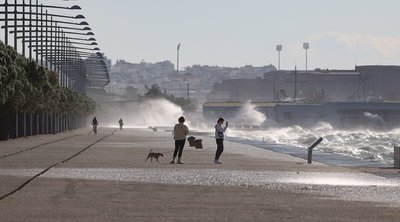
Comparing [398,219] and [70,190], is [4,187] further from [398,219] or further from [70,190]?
[398,219]

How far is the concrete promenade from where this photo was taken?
19266 mm

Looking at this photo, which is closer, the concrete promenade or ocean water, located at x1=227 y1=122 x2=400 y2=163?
the concrete promenade

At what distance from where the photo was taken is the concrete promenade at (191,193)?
19266 millimetres

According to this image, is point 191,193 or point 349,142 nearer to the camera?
point 191,193

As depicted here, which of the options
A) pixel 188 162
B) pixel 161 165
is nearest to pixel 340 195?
pixel 161 165

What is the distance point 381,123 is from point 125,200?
169 m

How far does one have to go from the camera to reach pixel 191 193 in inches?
954

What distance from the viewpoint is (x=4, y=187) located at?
2475 centimetres

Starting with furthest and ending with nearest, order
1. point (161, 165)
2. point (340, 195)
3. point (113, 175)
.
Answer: point (161, 165) → point (113, 175) → point (340, 195)

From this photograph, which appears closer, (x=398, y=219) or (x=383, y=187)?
(x=398, y=219)

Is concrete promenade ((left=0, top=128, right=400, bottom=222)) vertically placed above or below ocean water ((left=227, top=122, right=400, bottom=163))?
above

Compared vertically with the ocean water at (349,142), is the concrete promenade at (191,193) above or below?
above

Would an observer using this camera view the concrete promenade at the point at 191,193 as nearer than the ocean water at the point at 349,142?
Yes

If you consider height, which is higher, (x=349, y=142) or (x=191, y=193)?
(x=191, y=193)
